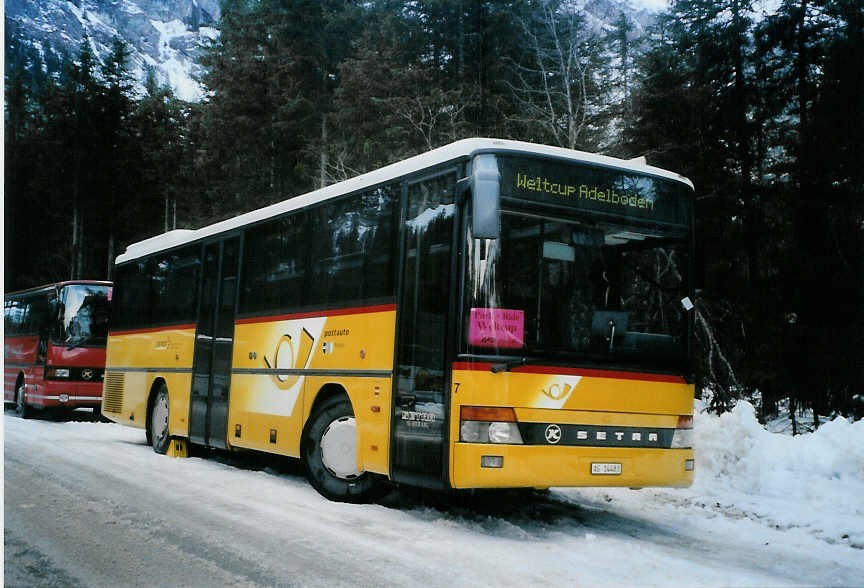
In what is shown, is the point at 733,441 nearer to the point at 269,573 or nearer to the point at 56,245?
the point at 269,573

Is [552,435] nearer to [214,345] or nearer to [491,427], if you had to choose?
[491,427]

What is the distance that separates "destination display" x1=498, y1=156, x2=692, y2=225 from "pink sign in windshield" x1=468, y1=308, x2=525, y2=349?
101cm

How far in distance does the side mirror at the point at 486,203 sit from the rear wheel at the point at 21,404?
18.4 metres

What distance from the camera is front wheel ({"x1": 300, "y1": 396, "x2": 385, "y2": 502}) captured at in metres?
8.34

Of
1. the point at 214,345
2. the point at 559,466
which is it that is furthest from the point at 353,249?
the point at 214,345

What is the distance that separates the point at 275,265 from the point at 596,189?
4505 mm

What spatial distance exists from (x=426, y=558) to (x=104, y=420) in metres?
18.7

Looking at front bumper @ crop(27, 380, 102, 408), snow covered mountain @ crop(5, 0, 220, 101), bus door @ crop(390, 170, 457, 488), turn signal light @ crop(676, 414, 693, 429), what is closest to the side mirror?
bus door @ crop(390, 170, 457, 488)

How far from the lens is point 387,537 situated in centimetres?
654

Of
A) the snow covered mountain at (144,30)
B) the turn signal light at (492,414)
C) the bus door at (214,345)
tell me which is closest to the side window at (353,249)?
the turn signal light at (492,414)

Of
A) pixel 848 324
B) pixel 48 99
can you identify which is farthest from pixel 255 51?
pixel 848 324

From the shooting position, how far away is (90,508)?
745 cm

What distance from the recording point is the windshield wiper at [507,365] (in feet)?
22.0

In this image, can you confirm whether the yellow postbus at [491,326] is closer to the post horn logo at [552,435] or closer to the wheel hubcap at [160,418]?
the post horn logo at [552,435]
